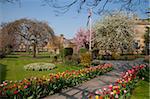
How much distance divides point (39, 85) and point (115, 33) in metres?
14.2

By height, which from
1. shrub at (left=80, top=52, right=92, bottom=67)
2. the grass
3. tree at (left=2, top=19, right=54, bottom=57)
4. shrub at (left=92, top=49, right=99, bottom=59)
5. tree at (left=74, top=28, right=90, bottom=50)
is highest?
tree at (left=74, top=28, right=90, bottom=50)

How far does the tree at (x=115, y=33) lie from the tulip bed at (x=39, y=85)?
11.5 metres

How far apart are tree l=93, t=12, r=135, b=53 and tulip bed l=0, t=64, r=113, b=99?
1152 centimetres

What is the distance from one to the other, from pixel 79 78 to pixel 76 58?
4.41 meters

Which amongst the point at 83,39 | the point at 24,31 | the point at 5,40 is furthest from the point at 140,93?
the point at 83,39

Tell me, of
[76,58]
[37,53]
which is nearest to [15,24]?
[37,53]

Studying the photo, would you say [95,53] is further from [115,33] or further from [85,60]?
[85,60]

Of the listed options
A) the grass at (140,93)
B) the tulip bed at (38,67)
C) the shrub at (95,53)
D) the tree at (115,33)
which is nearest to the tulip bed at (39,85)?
the tulip bed at (38,67)

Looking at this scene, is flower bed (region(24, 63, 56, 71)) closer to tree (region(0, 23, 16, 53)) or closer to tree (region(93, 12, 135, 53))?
tree (region(0, 23, 16, 53))

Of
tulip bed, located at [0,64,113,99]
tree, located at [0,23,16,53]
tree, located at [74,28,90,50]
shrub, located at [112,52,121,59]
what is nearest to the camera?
tree, located at [0,23,16,53]

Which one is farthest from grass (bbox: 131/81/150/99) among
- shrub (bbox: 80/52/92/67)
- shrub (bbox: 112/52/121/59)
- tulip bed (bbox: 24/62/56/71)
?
shrub (bbox: 112/52/121/59)

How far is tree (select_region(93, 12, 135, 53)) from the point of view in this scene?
712 inches

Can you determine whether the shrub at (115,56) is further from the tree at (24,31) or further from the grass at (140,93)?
the tree at (24,31)

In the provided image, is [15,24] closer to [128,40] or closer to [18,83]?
[18,83]
